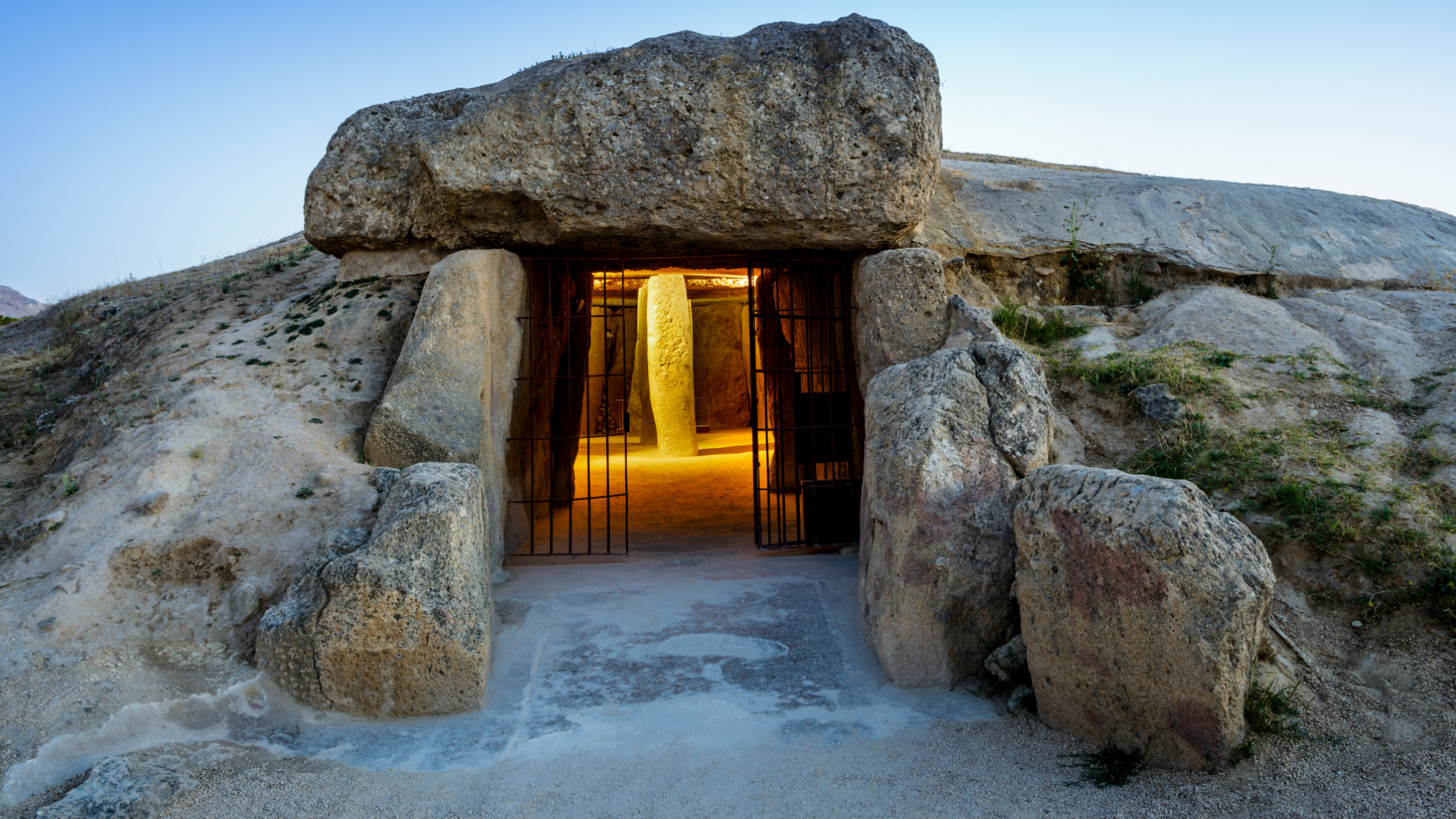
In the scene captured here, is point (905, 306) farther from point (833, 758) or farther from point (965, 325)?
point (833, 758)

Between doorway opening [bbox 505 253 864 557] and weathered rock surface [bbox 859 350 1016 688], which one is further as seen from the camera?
doorway opening [bbox 505 253 864 557]

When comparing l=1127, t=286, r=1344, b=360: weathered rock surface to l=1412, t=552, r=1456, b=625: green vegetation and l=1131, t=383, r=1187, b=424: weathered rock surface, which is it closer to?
l=1131, t=383, r=1187, b=424: weathered rock surface

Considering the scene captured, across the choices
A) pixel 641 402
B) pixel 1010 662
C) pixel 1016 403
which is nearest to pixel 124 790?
pixel 1010 662

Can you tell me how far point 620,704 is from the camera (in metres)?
3.75

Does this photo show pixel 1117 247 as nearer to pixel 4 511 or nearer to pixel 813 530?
pixel 813 530

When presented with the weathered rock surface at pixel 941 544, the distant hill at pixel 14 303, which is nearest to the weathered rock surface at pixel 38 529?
the weathered rock surface at pixel 941 544

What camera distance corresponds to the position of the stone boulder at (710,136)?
5.41 metres

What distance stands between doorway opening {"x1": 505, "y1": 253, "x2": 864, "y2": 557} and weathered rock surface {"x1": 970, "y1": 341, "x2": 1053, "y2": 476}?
1803mm

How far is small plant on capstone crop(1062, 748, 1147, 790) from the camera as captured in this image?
2920 millimetres

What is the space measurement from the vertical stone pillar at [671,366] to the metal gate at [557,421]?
133 inches

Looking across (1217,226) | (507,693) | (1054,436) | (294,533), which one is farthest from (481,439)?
(1217,226)

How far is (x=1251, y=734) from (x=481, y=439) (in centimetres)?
400

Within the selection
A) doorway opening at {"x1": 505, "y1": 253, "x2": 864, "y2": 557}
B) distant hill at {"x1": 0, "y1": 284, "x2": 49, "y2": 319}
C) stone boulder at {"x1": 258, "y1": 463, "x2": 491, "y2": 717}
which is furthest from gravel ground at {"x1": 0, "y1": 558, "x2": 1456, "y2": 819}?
distant hill at {"x1": 0, "y1": 284, "x2": 49, "y2": 319}

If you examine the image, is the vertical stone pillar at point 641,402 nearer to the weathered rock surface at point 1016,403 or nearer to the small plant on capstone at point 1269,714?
the weathered rock surface at point 1016,403
